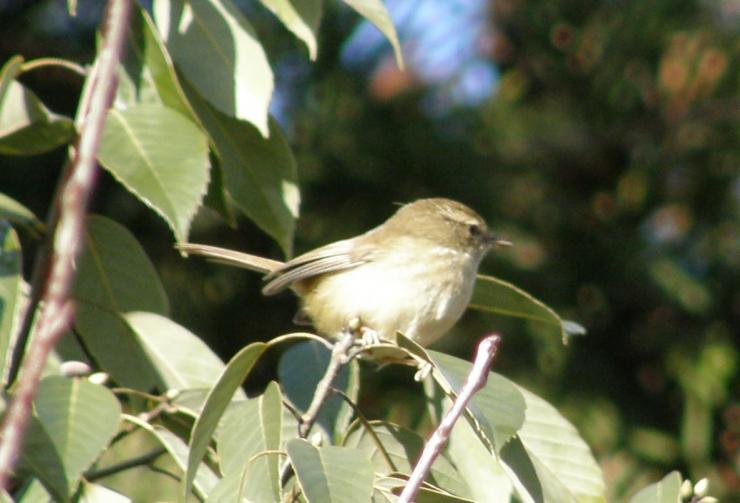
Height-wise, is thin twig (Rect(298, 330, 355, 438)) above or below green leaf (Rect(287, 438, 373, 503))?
below

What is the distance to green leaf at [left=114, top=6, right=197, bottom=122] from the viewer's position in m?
2.31

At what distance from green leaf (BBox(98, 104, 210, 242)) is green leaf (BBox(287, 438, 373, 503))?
20.5 inches

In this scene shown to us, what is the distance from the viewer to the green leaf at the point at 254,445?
186 cm

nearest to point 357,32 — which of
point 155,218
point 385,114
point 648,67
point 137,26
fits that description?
point 385,114

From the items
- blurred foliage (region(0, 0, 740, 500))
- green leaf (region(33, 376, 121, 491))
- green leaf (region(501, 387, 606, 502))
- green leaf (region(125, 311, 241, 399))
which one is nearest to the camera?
green leaf (region(33, 376, 121, 491))

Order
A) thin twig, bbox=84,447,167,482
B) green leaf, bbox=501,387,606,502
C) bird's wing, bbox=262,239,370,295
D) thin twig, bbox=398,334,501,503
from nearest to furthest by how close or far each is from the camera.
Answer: thin twig, bbox=398,334,501,503
green leaf, bbox=501,387,606,502
thin twig, bbox=84,447,167,482
bird's wing, bbox=262,239,370,295

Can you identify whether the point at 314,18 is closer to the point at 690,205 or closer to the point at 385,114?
the point at 385,114

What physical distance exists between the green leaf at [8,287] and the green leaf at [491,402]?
743 millimetres

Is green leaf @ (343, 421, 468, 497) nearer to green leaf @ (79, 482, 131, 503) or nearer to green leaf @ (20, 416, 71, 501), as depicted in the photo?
green leaf @ (79, 482, 131, 503)

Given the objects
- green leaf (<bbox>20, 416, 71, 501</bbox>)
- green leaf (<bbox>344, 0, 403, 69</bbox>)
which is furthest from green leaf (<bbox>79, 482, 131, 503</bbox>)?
green leaf (<bbox>344, 0, 403, 69</bbox>)

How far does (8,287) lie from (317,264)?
1186 mm

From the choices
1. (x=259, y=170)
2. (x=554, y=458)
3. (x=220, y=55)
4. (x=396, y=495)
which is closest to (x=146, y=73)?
(x=220, y=55)

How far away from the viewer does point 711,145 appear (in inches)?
227

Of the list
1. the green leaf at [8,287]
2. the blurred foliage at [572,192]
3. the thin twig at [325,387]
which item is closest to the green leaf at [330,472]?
the thin twig at [325,387]
